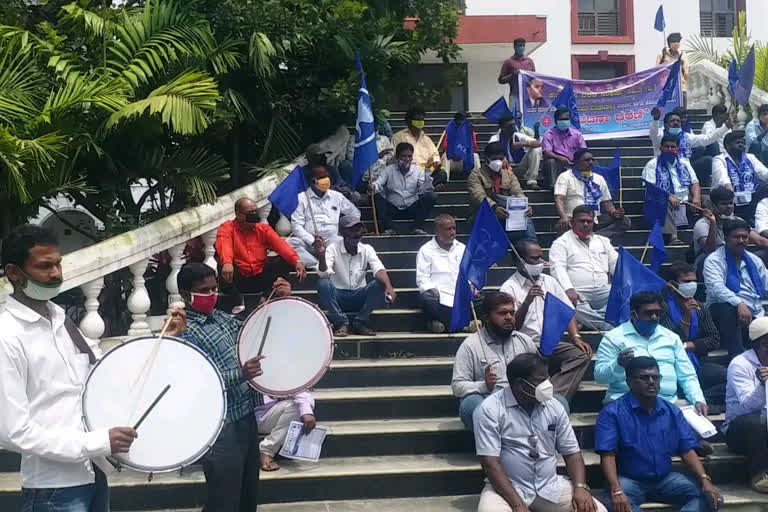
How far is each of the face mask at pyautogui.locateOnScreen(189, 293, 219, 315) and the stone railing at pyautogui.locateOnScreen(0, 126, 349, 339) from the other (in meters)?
1.70

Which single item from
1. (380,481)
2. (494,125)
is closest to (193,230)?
(380,481)

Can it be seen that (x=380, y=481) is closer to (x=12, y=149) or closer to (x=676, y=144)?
(x=12, y=149)

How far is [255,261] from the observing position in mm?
8344

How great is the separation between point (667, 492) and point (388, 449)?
2.02 metres

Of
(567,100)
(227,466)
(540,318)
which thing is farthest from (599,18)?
(227,466)

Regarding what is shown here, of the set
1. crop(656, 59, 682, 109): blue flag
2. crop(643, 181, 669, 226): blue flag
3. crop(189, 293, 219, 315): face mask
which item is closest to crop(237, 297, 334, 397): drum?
crop(189, 293, 219, 315): face mask

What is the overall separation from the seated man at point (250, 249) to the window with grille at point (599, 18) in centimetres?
1692

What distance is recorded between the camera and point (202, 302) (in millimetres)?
4945

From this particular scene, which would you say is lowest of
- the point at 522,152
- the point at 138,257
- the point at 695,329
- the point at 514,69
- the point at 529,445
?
the point at 529,445

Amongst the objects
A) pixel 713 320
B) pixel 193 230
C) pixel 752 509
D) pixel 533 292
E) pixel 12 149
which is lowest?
pixel 752 509

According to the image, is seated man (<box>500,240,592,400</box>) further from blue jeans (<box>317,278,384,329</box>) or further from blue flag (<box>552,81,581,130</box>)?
blue flag (<box>552,81,581,130</box>)

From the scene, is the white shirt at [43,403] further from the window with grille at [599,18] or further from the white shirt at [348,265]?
the window with grille at [599,18]

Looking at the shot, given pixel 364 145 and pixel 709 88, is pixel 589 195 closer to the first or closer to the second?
pixel 364 145

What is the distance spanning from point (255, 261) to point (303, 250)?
0.96 metres
